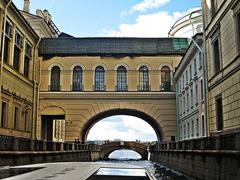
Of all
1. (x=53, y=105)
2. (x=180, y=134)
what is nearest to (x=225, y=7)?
(x=180, y=134)

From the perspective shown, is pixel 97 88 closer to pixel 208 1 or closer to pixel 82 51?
pixel 82 51

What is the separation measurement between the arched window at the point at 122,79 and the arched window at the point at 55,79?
6545mm

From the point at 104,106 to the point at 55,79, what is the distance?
6234 mm

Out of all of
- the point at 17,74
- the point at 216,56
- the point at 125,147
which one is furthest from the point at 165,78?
the point at 125,147

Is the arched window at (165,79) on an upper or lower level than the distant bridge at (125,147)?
upper

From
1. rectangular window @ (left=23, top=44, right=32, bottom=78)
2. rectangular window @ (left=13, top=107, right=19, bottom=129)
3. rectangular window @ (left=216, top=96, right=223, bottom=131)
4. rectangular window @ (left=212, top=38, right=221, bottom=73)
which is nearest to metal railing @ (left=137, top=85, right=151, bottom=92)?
rectangular window @ (left=23, top=44, right=32, bottom=78)

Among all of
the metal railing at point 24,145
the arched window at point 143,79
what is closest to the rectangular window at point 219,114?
the metal railing at point 24,145

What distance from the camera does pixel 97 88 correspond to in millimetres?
40094

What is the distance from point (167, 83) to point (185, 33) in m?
12.2

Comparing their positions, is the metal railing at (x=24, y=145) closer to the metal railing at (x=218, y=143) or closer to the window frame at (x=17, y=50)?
the window frame at (x=17, y=50)

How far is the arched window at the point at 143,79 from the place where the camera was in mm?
40156

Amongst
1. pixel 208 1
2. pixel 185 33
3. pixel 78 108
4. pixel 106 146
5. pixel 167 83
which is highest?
pixel 185 33

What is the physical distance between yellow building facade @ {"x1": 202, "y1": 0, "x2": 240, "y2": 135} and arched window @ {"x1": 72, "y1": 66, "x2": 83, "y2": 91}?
63.2 ft

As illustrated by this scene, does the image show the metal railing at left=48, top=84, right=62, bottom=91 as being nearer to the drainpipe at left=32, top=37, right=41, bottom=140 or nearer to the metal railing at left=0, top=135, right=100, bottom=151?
the drainpipe at left=32, top=37, right=41, bottom=140
